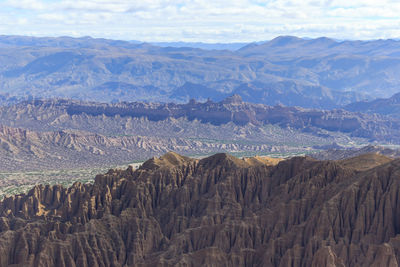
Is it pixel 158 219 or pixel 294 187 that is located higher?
pixel 294 187

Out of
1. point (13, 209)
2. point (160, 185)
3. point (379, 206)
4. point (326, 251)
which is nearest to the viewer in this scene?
point (326, 251)

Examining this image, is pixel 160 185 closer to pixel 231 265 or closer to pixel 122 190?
pixel 122 190

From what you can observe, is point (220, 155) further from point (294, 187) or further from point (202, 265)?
point (202, 265)

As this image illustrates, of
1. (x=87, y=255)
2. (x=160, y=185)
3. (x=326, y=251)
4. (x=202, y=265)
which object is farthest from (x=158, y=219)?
(x=326, y=251)

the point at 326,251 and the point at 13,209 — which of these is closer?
the point at 326,251

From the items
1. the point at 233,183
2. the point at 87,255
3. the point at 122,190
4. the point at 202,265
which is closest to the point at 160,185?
the point at 122,190

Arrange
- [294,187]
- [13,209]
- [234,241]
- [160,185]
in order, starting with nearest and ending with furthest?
[234,241] < [294,187] < [160,185] < [13,209]

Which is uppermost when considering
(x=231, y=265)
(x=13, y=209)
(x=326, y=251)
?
(x=326, y=251)
